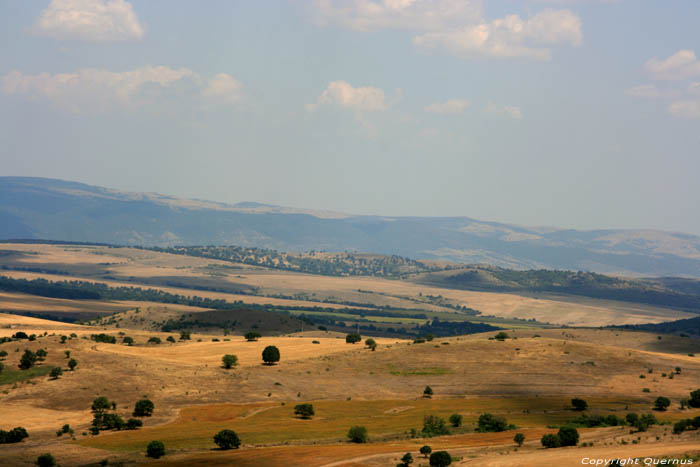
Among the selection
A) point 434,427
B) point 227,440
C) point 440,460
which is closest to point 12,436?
point 227,440

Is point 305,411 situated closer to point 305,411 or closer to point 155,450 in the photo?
point 305,411

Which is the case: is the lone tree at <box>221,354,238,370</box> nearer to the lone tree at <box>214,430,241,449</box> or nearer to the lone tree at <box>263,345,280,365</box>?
the lone tree at <box>263,345,280,365</box>

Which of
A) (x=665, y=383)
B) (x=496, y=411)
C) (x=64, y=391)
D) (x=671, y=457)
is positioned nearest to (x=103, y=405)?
(x=64, y=391)

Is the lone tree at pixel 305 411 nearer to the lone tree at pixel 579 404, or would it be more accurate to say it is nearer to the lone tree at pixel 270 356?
the lone tree at pixel 270 356

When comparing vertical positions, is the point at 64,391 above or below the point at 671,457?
below

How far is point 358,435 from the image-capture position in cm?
8681

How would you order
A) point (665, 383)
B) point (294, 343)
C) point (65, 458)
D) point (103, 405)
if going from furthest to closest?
point (294, 343) → point (665, 383) → point (103, 405) → point (65, 458)

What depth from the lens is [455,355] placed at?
141250 millimetres

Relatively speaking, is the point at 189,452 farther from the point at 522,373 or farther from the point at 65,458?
the point at 522,373

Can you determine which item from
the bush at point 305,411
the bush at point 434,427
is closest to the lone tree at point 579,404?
the bush at point 434,427

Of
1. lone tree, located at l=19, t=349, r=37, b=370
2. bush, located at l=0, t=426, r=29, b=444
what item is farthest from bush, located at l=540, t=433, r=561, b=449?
lone tree, located at l=19, t=349, r=37, b=370

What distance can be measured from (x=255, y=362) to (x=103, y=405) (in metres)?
39.8

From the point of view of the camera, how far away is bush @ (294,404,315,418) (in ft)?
338

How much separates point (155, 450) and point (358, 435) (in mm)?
21896
